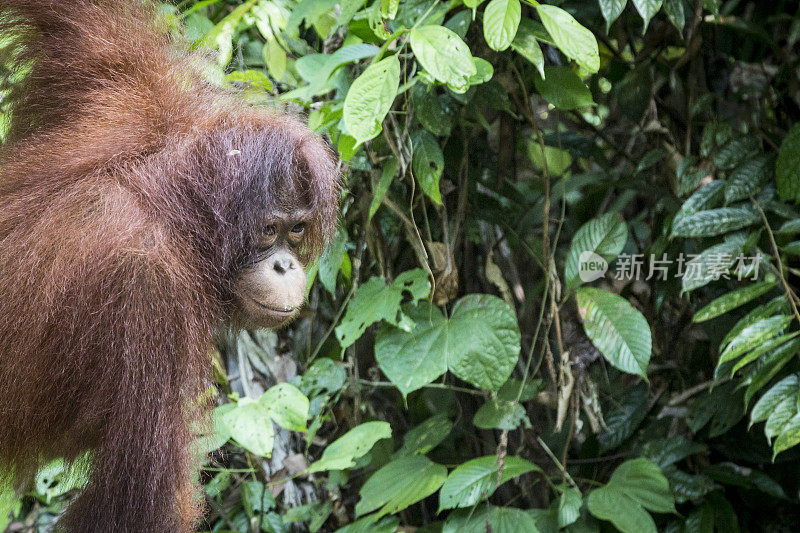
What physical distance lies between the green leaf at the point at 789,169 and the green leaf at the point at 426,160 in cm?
122

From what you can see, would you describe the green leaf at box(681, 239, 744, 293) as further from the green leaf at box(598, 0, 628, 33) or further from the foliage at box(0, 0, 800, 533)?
the green leaf at box(598, 0, 628, 33)

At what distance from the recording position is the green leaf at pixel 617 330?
8.15 ft

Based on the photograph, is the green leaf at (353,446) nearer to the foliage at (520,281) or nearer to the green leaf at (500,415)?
the foliage at (520,281)

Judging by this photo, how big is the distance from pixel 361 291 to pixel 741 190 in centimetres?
139

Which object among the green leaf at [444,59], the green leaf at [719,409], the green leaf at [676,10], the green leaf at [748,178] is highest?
the green leaf at [444,59]

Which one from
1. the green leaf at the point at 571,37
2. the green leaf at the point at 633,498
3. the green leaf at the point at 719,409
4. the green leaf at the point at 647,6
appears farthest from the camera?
the green leaf at the point at 719,409

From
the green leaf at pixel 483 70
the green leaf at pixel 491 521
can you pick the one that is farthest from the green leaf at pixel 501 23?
the green leaf at pixel 491 521

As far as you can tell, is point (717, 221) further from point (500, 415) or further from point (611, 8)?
point (500, 415)

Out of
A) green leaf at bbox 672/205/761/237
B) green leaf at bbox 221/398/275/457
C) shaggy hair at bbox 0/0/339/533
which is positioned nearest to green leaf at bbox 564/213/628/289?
green leaf at bbox 672/205/761/237

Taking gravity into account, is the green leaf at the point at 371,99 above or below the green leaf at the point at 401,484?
above

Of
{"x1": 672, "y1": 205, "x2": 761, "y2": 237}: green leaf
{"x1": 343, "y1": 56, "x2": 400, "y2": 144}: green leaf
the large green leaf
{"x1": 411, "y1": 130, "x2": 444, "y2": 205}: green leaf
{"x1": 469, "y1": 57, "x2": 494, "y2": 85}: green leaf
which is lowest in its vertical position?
the large green leaf

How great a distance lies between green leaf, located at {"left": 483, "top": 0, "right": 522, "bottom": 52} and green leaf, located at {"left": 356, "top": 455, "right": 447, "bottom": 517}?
135 centimetres

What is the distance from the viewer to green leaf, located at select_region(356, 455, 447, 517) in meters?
2.51

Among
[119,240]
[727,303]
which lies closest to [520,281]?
[727,303]
